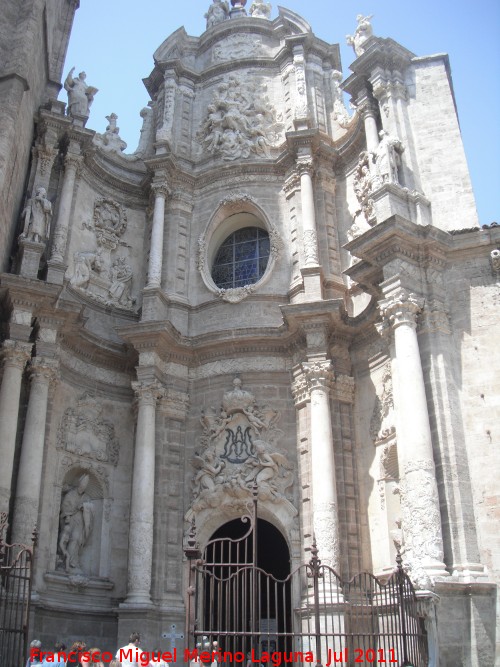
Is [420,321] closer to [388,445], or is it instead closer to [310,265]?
[388,445]

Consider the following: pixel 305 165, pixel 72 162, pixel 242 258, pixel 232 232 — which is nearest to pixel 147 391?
pixel 242 258

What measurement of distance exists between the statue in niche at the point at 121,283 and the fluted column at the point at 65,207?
1.49 metres

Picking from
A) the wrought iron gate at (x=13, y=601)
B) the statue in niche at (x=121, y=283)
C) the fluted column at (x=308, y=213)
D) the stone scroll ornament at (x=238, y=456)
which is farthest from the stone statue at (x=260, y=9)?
the wrought iron gate at (x=13, y=601)

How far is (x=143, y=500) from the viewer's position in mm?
13852

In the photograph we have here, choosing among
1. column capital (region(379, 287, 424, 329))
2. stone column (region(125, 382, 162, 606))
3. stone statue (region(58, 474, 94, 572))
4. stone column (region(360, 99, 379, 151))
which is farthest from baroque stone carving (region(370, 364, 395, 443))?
stone statue (region(58, 474, 94, 572))

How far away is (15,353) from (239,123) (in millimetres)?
8582

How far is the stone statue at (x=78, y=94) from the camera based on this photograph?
17.7m

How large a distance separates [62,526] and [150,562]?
1.95 meters

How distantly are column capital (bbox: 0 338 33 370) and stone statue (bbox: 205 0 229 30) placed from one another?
41.5 feet

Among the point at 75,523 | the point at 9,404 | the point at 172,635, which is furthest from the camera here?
the point at 75,523

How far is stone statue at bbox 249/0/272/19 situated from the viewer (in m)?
21.2

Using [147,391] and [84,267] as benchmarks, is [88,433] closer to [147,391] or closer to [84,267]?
[147,391]

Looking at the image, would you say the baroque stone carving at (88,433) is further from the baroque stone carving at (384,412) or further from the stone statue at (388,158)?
the stone statue at (388,158)

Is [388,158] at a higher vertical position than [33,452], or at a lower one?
higher
